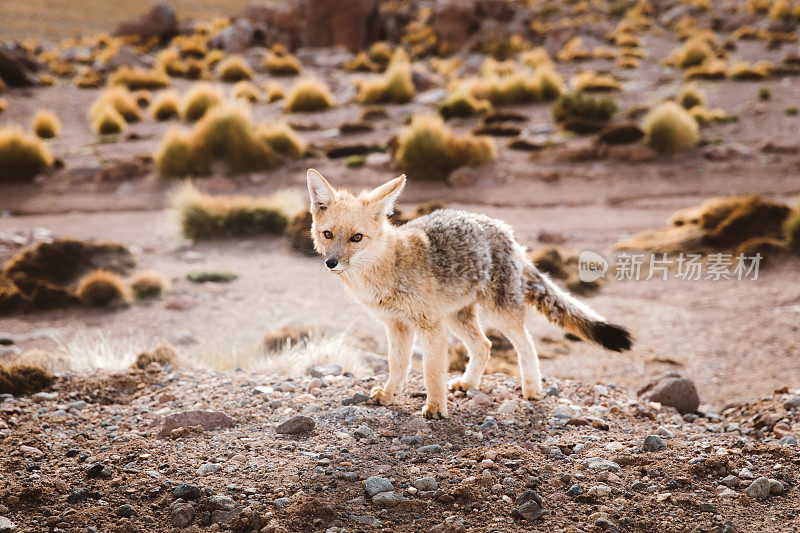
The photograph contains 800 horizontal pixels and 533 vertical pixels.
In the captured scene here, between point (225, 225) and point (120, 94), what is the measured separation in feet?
41.7

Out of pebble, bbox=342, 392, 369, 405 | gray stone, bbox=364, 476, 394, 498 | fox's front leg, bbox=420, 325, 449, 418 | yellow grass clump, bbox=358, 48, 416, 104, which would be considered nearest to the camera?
gray stone, bbox=364, 476, 394, 498

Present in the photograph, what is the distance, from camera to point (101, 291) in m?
9.70

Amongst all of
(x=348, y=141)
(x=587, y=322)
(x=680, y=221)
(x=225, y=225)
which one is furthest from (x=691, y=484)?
(x=348, y=141)

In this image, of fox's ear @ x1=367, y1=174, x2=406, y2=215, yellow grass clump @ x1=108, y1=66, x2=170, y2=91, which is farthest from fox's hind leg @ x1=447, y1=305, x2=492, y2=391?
yellow grass clump @ x1=108, y1=66, x2=170, y2=91

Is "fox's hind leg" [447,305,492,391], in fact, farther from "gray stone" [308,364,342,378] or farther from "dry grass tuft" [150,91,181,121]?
"dry grass tuft" [150,91,181,121]

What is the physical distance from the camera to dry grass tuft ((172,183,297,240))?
505 inches

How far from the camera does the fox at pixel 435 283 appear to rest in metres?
4.50

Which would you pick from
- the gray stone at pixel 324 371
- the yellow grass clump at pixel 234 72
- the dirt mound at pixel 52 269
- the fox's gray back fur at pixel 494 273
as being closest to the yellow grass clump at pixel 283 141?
the dirt mound at pixel 52 269

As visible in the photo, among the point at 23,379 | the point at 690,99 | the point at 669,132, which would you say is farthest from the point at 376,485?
the point at 690,99

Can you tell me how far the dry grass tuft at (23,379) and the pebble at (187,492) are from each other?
2548 millimetres

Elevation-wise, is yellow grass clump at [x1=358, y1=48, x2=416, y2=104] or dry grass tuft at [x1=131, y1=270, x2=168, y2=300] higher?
yellow grass clump at [x1=358, y1=48, x2=416, y2=104]

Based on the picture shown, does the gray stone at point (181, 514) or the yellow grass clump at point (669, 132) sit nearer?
the gray stone at point (181, 514)

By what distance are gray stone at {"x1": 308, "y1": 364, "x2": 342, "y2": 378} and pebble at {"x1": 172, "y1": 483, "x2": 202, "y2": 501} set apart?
87.8 inches

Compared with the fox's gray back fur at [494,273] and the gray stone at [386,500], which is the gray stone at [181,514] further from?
the fox's gray back fur at [494,273]
